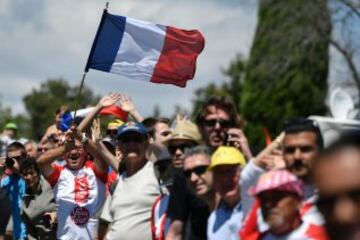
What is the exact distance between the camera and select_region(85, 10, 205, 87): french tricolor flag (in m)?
11.0

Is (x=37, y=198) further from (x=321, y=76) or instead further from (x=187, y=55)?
(x=321, y=76)

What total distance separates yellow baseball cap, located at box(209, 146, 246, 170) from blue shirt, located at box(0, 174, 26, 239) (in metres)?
5.56

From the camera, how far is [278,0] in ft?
130

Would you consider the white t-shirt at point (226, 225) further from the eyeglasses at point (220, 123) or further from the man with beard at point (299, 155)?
the eyeglasses at point (220, 123)

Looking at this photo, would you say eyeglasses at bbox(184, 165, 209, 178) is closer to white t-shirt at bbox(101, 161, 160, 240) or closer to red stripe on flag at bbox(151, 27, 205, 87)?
white t-shirt at bbox(101, 161, 160, 240)

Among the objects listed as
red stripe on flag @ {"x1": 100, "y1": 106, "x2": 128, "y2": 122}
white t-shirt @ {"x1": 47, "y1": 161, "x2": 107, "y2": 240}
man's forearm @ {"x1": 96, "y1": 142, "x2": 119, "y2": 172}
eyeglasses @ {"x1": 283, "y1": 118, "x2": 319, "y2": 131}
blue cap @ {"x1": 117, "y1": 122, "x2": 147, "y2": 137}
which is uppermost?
red stripe on flag @ {"x1": 100, "y1": 106, "x2": 128, "y2": 122}

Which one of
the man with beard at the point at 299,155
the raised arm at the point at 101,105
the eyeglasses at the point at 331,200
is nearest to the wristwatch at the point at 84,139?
the raised arm at the point at 101,105

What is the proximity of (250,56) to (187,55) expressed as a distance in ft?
97.1

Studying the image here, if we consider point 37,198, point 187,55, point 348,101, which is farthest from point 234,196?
point 37,198

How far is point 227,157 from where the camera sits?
6629mm

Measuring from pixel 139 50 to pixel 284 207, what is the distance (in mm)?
6128

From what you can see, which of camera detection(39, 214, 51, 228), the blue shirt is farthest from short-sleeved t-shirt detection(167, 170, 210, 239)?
the blue shirt

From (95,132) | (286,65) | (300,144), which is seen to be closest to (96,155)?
(95,132)

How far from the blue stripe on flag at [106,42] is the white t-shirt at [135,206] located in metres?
2.36
